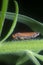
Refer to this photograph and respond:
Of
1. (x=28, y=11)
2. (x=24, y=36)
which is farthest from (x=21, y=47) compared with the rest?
(x=28, y=11)

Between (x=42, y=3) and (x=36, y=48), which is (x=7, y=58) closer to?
(x=36, y=48)

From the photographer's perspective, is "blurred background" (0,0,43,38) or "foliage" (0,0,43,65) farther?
"blurred background" (0,0,43,38)

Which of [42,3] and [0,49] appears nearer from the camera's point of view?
[0,49]

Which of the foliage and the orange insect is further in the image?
the orange insect

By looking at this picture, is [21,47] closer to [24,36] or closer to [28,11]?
[24,36]

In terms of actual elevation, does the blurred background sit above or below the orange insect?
above

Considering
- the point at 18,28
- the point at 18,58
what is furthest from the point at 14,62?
the point at 18,28

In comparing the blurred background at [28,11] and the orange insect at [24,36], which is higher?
the blurred background at [28,11]

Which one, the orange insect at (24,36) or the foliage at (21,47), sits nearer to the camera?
the foliage at (21,47)

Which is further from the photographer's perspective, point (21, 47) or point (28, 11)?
point (28, 11)

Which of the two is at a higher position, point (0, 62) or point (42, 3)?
point (42, 3)

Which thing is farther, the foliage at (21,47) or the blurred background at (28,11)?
the blurred background at (28,11)
